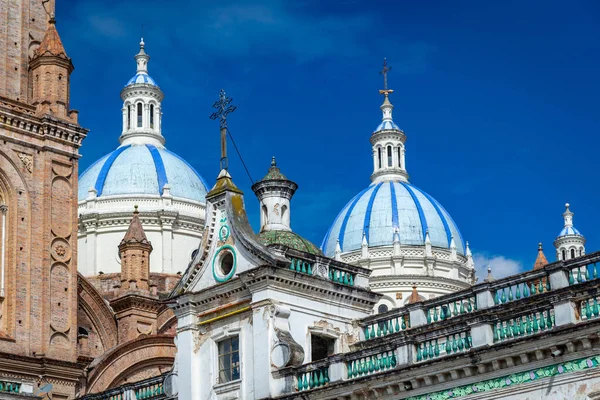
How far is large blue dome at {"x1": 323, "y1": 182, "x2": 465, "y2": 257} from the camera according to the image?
75.5 metres

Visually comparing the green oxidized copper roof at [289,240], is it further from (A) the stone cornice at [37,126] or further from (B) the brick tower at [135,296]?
(B) the brick tower at [135,296]

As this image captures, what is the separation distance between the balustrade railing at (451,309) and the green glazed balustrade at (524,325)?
3.22 meters

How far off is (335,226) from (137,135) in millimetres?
14148

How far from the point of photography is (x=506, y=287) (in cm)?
2911

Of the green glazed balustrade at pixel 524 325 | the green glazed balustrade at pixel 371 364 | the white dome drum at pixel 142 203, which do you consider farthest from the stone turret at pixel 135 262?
the green glazed balustrade at pixel 524 325

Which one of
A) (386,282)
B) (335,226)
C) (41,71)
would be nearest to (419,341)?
(41,71)

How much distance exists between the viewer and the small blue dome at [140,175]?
7300 cm

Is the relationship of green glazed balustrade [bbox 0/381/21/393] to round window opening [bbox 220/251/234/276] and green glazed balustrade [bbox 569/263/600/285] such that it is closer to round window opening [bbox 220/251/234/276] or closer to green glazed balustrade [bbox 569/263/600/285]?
round window opening [bbox 220/251/234/276]

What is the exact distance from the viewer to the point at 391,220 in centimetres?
7594

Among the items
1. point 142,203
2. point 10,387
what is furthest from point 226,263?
point 142,203

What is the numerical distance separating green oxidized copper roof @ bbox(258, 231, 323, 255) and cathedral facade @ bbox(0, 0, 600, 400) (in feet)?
0.23

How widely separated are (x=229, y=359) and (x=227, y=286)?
2.06 metres

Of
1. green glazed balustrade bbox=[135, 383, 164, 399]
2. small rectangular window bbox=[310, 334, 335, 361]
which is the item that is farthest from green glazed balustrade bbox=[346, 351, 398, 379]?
green glazed balustrade bbox=[135, 383, 164, 399]

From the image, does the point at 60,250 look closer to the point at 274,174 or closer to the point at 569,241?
the point at 274,174
